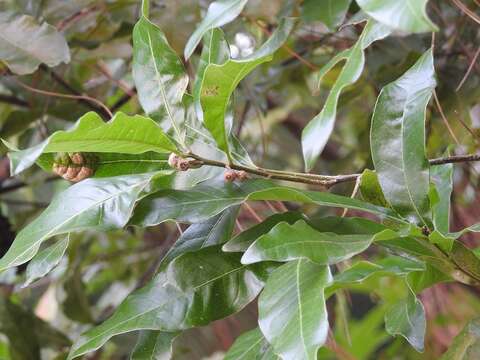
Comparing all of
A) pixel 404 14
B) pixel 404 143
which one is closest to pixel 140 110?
pixel 404 143

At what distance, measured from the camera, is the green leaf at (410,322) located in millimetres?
560

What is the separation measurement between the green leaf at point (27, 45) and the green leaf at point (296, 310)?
408 mm

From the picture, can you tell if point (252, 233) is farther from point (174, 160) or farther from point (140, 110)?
point (140, 110)

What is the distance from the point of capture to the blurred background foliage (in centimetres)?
91

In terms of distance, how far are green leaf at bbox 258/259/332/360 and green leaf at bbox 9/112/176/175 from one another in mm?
128

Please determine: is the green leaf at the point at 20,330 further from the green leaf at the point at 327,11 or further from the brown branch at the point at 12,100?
the green leaf at the point at 327,11

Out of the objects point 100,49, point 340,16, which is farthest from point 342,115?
point 340,16

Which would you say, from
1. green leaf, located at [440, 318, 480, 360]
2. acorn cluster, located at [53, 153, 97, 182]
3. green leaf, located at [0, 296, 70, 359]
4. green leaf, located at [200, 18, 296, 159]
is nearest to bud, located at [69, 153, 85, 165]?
acorn cluster, located at [53, 153, 97, 182]

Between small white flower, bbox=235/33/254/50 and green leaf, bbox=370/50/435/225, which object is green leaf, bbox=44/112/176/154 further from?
small white flower, bbox=235/33/254/50

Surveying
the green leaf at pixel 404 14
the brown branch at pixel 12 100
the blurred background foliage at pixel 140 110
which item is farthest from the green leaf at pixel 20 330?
the green leaf at pixel 404 14

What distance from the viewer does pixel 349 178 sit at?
57cm

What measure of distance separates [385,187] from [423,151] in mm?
38

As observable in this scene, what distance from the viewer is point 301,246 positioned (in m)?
0.47

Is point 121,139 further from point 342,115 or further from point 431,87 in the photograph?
point 342,115
